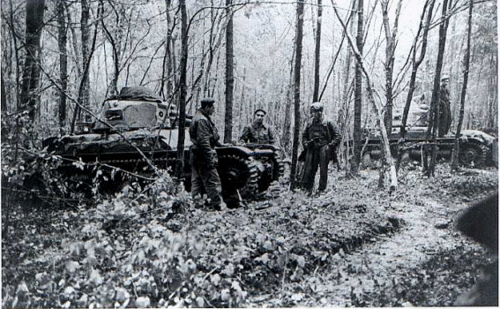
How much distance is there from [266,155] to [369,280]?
411 centimetres

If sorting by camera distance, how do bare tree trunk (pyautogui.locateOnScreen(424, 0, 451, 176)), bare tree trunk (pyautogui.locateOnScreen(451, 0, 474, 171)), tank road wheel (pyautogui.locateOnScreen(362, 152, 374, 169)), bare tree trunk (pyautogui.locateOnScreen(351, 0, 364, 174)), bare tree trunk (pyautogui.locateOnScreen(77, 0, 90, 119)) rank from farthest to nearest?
tank road wheel (pyautogui.locateOnScreen(362, 152, 374, 169)) < bare tree trunk (pyautogui.locateOnScreen(351, 0, 364, 174)) < bare tree trunk (pyautogui.locateOnScreen(77, 0, 90, 119)) < bare tree trunk (pyautogui.locateOnScreen(424, 0, 451, 176)) < bare tree trunk (pyautogui.locateOnScreen(451, 0, 474, 171))

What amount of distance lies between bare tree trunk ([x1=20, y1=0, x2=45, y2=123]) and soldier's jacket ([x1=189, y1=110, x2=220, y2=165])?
199cm

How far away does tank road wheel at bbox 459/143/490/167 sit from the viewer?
5077 mm

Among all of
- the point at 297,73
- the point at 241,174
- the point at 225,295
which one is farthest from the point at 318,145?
the point at 225,295

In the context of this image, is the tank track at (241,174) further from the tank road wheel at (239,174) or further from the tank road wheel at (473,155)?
the tank road wheel at (473,155)

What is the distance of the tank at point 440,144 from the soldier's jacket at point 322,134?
3.93 ft

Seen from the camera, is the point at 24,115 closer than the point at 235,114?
Yes

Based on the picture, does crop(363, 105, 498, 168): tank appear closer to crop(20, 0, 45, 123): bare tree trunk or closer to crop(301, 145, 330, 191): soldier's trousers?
crop(301, 145, 330, 191): soldier's trousers

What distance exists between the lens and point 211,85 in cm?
848

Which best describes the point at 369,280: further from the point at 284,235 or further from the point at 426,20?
the point at 426,20

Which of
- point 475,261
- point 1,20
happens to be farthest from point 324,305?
point 1,20

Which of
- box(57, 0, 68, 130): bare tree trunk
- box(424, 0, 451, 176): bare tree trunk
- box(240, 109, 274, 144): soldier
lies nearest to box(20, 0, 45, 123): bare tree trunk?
box(57, 0, 68, 130): bare tree trunk

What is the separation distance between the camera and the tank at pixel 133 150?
22.9ft

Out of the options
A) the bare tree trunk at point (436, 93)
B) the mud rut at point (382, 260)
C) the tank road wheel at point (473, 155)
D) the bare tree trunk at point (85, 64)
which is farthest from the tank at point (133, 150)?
the tank road wheel at point (473, 155)
